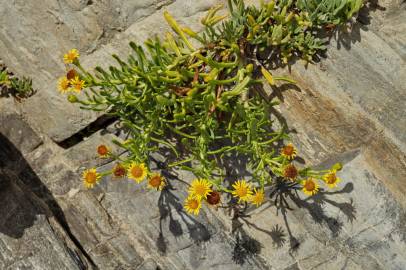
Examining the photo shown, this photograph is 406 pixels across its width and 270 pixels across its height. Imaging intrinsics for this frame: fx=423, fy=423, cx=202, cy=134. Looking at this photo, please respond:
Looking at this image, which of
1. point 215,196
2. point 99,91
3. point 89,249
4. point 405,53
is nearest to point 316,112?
point 405,53

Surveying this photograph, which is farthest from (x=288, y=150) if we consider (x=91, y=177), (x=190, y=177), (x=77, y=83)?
(x=77, y=83)

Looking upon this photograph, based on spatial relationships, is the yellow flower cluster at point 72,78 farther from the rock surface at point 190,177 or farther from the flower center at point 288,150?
the flower center at point 288,150

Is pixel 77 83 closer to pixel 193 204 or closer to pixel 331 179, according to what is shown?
pixel 193 204

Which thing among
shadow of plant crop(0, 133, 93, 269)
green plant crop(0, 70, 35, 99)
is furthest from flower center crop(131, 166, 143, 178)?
green plant crop(0, 70, 35, 99)

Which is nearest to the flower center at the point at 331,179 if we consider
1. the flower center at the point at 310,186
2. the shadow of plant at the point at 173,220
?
the flower center at the point at 310,186

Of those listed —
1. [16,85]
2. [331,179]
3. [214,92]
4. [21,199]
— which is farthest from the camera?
[16,85]

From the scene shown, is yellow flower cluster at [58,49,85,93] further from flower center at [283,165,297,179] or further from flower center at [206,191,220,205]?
flower center at [283,165,297,179]
